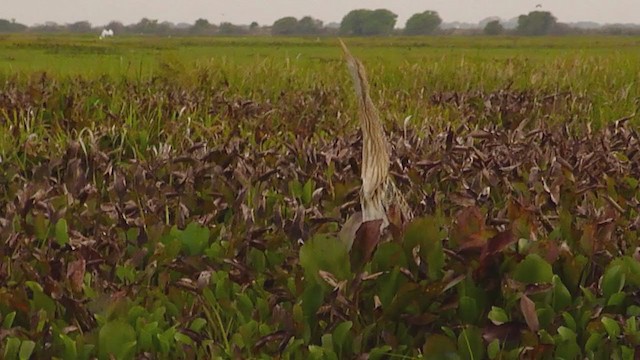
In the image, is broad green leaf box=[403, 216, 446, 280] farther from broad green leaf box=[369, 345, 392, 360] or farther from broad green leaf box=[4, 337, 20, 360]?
broad green leaf box=[4, 337, 20, 360]

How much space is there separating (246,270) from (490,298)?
71 centimetres

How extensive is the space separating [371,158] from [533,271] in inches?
21.7

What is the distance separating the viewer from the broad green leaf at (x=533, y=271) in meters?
2.16

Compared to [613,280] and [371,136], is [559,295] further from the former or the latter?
[371,136]

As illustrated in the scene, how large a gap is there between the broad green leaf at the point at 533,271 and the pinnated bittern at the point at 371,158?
14.8 inches

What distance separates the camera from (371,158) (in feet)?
7.45

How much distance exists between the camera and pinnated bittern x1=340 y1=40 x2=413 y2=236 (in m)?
2.24

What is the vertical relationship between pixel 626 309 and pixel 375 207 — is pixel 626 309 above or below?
below

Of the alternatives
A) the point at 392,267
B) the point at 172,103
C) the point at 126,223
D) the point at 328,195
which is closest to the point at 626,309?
the point at 392,267

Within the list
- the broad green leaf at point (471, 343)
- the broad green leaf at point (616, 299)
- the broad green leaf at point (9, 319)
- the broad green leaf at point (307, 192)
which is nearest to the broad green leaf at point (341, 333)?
the broad green leaf at point (471, 343)

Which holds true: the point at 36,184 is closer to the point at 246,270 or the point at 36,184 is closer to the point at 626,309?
the point at 246,270

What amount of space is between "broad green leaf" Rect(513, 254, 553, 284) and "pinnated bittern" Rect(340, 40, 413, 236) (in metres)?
0.38

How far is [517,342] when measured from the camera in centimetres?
207

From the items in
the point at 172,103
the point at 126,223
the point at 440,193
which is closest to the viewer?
the point at 126,223
